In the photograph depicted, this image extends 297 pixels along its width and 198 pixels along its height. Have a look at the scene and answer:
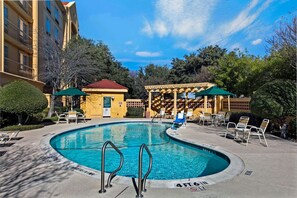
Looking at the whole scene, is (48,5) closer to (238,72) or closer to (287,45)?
(238,72)

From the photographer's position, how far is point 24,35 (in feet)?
66.6

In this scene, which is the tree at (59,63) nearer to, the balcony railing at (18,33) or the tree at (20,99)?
the balcony railing at (18,33)

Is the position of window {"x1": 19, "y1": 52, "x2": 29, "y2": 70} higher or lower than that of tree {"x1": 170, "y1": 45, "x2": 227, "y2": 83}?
lower

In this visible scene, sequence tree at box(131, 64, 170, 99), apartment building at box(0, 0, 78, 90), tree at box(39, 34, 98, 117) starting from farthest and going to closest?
tree at box(131, 64, 170, 99) → tree at box(39, 34, 98, 117) → apartment building at box(0, 0, 78, 90)

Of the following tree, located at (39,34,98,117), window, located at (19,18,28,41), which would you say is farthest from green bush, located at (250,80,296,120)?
window, located at (19,18,28,41)

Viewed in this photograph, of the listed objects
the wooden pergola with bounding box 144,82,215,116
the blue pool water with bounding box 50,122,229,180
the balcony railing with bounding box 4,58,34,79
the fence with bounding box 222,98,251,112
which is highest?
the balcony railing with bounding box 4,58,34,79

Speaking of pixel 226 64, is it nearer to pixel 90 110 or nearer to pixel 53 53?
pixel 90 110

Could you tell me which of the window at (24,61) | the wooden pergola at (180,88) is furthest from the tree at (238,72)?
the window at (24,61)

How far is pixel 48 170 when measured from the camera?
5.43 m

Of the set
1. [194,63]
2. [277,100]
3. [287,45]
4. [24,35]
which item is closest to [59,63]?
[24,35]

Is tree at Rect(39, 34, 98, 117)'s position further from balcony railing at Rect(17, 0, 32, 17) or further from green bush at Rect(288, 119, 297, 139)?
green bush at Rect(288, 119, 297, 139)

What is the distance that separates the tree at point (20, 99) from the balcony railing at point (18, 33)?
23.5 ft

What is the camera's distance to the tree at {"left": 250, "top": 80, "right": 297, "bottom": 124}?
405 inches

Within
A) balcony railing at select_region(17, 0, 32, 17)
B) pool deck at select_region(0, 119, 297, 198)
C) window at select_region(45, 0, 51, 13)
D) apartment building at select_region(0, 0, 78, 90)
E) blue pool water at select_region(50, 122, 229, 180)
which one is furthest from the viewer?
window at select_region(45, 0, 51, 13)
